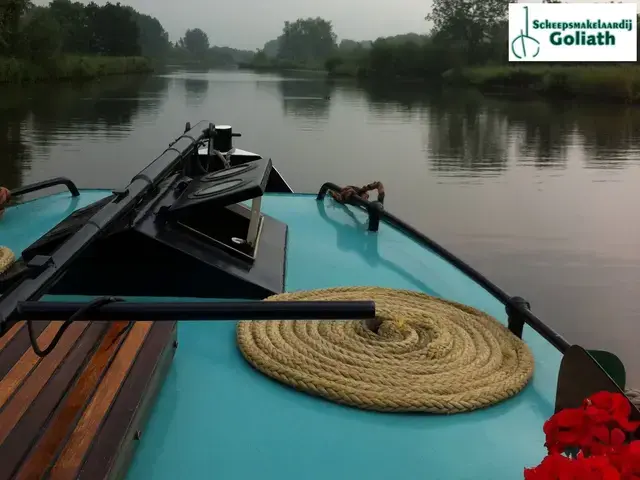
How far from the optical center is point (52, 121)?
17078 mm

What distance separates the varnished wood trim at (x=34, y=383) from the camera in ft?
4.84

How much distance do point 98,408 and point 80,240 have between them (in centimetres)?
46

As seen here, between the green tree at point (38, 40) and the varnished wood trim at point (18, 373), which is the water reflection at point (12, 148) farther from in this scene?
the green tree at point (38, 40)

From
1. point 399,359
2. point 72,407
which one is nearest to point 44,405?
point 72,407

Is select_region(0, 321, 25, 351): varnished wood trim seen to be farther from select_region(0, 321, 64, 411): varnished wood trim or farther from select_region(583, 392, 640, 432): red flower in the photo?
select_region(583, 392, 640, 432): red flower

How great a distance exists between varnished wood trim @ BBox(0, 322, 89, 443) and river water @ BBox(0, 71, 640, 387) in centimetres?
378

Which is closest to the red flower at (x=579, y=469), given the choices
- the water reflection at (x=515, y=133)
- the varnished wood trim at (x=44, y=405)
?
the varnished wood trim at (x=44, y=405)

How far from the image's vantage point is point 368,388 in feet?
6.02

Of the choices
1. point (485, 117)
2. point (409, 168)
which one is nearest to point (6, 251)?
point (409, 168)

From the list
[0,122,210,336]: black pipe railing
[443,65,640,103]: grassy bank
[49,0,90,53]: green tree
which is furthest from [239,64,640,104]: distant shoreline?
A: [49,0,90,53]: green tree

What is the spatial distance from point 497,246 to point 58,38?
36.3 meters

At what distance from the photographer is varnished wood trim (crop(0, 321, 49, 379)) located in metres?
1.70

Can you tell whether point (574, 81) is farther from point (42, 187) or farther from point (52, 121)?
point (42, 187)

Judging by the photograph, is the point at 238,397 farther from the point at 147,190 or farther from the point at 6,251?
the point at 6,251
